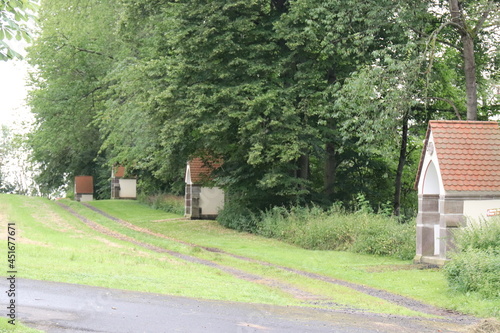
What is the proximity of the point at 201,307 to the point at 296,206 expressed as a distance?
1882cm

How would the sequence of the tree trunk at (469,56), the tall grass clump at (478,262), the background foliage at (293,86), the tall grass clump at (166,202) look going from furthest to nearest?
the tall grass clump at (166,202) → the tree trunk at (469,56) → the background foliage at (293,86) → the tall grass clump at (478,262)

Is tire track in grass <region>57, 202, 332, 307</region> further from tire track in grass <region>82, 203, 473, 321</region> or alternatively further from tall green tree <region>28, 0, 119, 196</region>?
tall green tree <region>28, 0, 119, 196</region>

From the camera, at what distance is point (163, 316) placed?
10180mm

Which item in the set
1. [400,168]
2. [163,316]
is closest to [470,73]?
[400,168]

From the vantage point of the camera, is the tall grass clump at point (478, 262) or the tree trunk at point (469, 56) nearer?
the tall grass clump at point (478, 262)

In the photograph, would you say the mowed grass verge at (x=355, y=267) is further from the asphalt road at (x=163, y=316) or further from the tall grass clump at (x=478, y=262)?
the asphalt road at (x=163, y=316)

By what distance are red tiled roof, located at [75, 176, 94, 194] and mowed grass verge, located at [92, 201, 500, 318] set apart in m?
32.0

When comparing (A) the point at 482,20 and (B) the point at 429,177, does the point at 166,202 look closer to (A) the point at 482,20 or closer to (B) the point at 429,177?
(A) the point at 482,20

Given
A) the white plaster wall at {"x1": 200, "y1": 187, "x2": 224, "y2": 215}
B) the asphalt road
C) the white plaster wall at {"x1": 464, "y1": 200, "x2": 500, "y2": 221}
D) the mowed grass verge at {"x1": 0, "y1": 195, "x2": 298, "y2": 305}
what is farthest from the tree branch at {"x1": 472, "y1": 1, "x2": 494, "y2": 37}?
the white plaster wall at {"x1": 200, "y1": 187, "x2": 224, "y2": 215}

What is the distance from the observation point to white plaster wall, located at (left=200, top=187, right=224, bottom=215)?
3938 cm

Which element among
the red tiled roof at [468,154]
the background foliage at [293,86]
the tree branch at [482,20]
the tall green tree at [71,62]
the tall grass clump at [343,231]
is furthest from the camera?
the tall green tree at [71,62]

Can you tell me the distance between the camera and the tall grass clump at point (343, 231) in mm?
21797

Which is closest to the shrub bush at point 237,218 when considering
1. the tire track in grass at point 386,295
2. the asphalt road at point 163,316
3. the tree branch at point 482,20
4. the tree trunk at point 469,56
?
the tire track in grass at point 386,295

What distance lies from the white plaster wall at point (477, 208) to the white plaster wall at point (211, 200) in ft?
72.2
